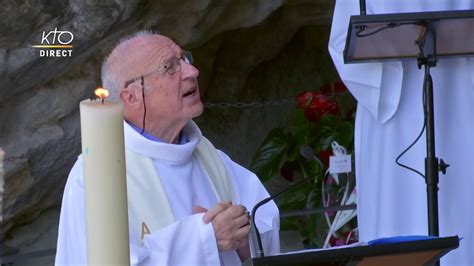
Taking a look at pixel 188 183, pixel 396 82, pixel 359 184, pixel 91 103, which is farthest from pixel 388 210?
pixel 91 103

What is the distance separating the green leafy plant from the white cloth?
1.10 meters

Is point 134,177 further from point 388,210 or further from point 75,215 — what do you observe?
point 388,210

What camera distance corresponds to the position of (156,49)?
9.96 feet

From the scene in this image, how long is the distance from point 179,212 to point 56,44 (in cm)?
214

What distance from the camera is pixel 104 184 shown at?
1.50m

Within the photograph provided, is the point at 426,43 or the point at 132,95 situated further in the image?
the point at 426,43

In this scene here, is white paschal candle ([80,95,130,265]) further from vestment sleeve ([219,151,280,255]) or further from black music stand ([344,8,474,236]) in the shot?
black music stand ([344,8,474,236])

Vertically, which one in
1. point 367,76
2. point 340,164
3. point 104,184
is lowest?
point 104,184

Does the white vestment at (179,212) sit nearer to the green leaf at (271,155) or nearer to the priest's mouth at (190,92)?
the priest's mouth at (190,92)

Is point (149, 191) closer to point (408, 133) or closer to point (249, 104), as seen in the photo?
point (408, 133)

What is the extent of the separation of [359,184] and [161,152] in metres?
1.61

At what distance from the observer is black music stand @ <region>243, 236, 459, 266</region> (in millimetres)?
2033

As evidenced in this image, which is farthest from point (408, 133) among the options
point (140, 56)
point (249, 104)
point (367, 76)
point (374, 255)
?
point (374, 255)

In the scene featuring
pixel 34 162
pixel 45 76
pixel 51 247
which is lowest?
pixel 51 247
